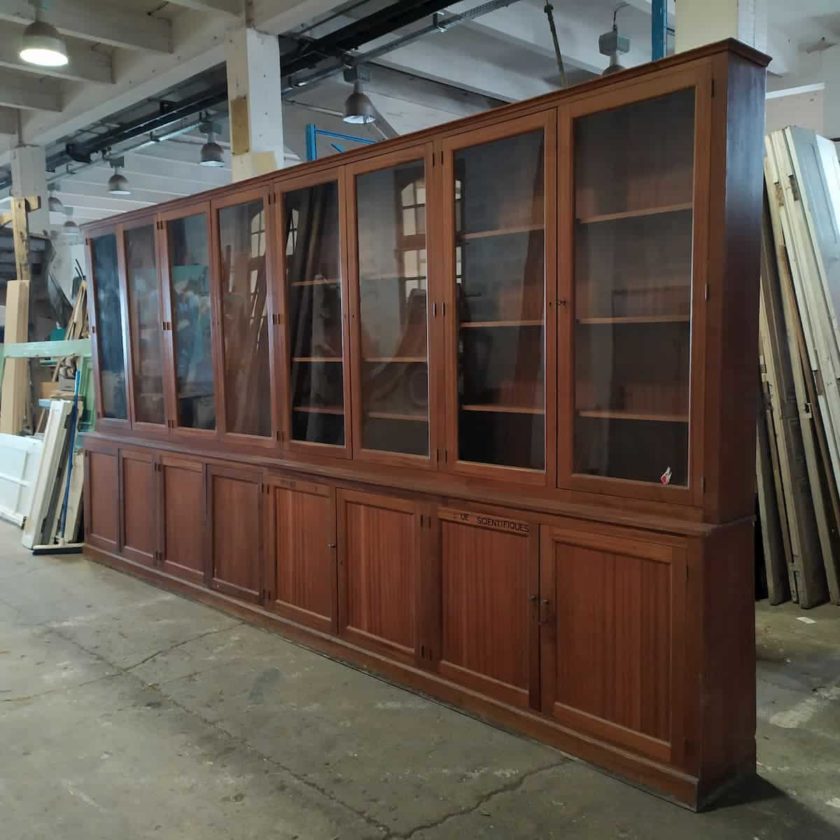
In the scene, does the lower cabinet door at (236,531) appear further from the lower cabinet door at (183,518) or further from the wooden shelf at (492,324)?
the wooden shelf at (492,324)

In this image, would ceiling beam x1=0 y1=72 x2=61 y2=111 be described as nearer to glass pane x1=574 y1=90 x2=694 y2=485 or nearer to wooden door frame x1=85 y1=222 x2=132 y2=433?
wooden door frame x1=85 y1=222 x2=132 y2=433

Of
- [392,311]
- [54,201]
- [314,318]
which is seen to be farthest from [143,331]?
[54,201]

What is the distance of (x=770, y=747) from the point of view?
8.80 ft

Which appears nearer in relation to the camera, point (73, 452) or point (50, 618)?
point (50, 618)

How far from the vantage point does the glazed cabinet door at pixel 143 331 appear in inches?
184

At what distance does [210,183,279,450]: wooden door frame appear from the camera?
375 centimetres

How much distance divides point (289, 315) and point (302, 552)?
3.72 ft

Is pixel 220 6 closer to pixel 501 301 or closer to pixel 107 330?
pixel 107 330

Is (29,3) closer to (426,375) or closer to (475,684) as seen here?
(426,375)

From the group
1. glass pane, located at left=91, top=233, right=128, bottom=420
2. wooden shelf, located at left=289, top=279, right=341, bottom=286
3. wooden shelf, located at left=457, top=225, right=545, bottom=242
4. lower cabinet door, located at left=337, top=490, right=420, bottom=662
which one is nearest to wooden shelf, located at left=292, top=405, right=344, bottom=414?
lower cabinet door, located at left=337, top=490, right=420, bottom=662

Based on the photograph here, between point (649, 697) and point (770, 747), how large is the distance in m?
0.61

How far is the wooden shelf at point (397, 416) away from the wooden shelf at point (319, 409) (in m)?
0.23

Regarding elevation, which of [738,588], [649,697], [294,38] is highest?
[294,38]

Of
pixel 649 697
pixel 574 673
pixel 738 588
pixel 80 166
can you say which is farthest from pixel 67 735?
pixel 80 166
